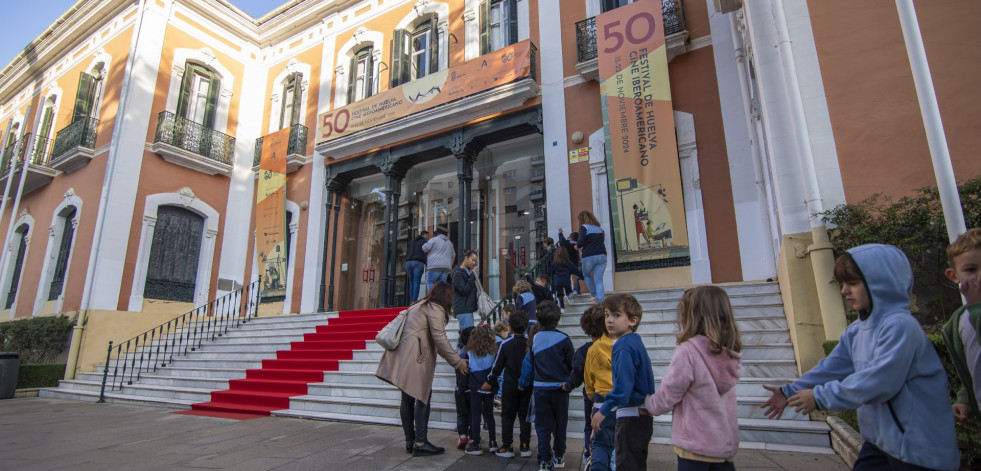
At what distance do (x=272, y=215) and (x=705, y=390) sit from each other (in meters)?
13.8

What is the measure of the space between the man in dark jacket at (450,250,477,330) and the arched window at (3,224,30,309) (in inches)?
648

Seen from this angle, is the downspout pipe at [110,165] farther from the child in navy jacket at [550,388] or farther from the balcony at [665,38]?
the child in navy jacket at [550,388]

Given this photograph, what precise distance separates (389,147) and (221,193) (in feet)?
19.6

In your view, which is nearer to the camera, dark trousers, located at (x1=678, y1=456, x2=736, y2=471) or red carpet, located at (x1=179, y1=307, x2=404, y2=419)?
dark trousers, located at (x1=678, y1=456, x2=736, y2=471)

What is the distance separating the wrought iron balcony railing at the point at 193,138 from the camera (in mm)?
13633

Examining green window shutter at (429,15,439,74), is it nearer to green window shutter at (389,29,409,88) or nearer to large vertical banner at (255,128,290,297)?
green window shutter at (389,29,409,88)

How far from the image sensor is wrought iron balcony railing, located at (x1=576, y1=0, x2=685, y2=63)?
9.50 metres

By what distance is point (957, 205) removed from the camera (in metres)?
2.96

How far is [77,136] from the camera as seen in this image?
13.8m

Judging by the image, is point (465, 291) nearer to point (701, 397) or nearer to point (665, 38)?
point (701, 397)

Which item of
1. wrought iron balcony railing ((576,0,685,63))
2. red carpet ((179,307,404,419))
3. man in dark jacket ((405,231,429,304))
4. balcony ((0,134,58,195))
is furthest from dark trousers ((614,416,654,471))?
balcony ((0,134,58,195))

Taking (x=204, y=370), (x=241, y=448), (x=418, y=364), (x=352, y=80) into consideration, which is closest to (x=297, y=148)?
(x=352, y=80)

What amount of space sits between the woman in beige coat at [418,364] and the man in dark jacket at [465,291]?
180cm

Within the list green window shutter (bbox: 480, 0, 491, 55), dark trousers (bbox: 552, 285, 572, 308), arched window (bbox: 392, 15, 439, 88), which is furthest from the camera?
arched window (bbox: 392, 15, 439, 88)
